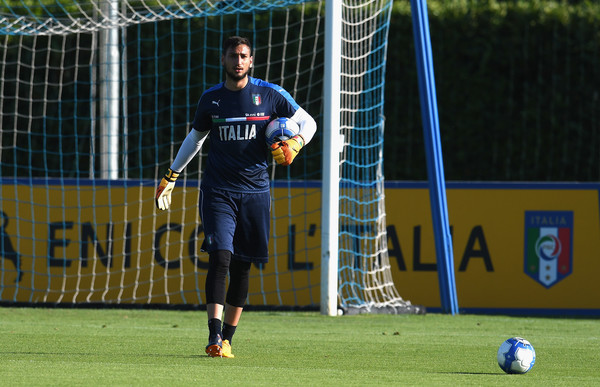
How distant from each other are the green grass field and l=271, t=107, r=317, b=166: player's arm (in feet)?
3.99

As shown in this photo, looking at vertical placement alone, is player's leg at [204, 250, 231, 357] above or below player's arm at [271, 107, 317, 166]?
below

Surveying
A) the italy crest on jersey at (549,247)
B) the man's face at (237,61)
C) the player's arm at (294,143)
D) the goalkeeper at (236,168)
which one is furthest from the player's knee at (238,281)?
the italy crest on jersey at (549,247)

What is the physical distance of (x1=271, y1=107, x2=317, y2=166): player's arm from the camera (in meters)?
6.29

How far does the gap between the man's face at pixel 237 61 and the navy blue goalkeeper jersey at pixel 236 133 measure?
0.14 m

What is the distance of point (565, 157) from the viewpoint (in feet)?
42.1

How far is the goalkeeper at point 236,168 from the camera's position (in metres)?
6.34

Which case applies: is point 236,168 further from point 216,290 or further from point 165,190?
point 216,290

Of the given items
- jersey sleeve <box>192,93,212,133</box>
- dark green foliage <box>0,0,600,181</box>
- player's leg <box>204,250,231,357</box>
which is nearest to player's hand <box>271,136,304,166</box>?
jersey sleeve <box>192,93,212,133</box>

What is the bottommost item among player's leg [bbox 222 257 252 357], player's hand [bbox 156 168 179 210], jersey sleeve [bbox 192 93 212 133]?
player's leg [bbox 222 257 252 357]

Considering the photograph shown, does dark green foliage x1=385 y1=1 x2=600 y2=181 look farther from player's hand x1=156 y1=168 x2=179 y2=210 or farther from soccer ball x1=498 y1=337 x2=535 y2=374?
soccer ball x1=498 y1=337 x2=535 y2=374

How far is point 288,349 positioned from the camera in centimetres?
683

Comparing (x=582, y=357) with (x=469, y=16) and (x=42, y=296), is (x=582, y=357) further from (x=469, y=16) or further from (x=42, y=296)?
(x=469, y=16)

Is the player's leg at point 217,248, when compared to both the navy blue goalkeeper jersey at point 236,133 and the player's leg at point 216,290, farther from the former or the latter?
the navy blue goalkeeper jersey at point 236,133

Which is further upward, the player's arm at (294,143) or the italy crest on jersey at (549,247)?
the player's arm at (294,143)
